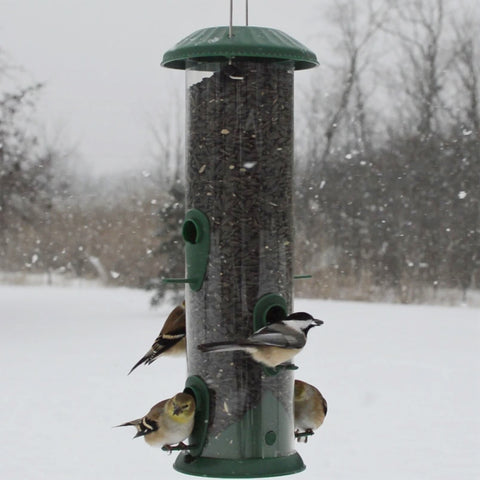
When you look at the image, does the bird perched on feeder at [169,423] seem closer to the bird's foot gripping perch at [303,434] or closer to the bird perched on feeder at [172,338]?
the bird perched on feeder at [172,338]

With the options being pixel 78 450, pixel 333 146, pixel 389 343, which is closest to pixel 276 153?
pixel 78 450

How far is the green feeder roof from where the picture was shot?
4.07 m

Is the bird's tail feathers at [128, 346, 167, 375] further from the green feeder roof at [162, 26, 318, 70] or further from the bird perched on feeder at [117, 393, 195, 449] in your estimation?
the green feeder roof at [162, 26, 318, 70]

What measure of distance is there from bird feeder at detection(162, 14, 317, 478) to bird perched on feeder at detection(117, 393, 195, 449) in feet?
0.43

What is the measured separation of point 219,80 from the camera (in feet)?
14.1

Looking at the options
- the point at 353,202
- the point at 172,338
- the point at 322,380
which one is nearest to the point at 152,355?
the point at 172,338

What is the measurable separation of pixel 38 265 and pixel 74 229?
3.92ft

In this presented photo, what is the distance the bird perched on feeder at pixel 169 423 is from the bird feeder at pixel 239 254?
0.13 metres

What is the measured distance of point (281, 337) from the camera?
3.93 metres

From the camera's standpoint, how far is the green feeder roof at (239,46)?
407 cm

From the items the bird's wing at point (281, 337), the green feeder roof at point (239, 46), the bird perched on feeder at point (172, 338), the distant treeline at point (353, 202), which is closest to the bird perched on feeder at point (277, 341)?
the bird's wing at point (281, 337)

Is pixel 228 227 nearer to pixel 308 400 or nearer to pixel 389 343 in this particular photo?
pixel 308 400

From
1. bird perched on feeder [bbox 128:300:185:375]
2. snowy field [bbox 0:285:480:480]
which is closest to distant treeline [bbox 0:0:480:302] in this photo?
snowy field [bbox 0:285:480:480]

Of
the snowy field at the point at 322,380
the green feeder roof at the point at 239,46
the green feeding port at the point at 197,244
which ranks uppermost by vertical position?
the green feeder roof at the point at 239,46
